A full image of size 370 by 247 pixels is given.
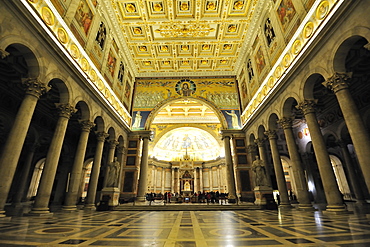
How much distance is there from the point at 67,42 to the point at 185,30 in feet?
32.5

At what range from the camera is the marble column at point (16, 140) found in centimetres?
667

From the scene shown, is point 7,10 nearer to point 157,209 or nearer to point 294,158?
point 157,209

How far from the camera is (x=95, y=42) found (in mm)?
13258

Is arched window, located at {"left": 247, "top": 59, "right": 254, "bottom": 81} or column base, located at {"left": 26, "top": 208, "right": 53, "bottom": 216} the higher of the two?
arched window, located at {"left": 247, "top": 59, "right": 254, "bottom": 81}

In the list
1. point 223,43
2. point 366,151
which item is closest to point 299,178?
point 366,151

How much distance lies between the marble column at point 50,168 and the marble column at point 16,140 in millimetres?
1973

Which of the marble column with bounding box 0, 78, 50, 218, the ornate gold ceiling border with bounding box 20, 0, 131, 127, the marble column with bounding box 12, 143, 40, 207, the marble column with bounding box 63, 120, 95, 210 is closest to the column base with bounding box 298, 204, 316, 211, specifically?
the marble column with bounding box 63, 120, 95, 210

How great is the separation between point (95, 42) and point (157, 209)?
11983mm

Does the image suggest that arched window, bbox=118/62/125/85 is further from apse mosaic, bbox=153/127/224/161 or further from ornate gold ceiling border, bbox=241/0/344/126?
apse mosaic, bbox=153/127/224/161

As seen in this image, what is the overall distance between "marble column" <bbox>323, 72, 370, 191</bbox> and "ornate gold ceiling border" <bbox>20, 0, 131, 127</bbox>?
12.0m

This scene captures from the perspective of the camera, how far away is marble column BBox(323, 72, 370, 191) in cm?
671

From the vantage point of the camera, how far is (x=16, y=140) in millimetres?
7184

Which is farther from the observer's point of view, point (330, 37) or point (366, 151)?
point (330, 37)

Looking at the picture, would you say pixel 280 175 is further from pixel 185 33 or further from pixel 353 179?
pixel 185 33
